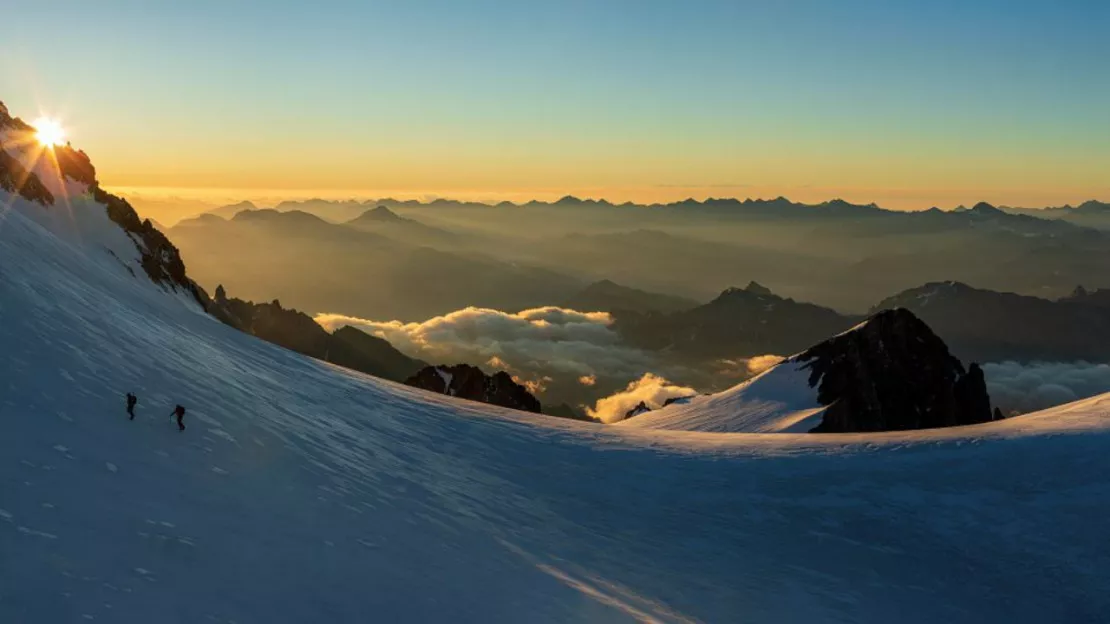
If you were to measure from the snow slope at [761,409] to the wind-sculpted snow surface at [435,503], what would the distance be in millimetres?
50359

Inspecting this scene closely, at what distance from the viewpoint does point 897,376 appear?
365 feet

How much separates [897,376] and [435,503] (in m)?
104

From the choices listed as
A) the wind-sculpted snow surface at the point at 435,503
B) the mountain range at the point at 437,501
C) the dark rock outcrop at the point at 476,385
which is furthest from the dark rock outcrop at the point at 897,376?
the wind-sculpted snow surface at the point at 435,503

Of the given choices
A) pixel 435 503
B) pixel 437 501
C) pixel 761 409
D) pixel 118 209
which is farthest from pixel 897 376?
pixel 118 209

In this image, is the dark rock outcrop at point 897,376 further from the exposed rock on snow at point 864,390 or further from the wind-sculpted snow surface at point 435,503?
the wind-sculpted snow surface at point 435,503

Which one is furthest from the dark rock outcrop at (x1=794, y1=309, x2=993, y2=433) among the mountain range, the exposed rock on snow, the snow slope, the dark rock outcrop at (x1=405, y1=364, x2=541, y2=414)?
the mountain range

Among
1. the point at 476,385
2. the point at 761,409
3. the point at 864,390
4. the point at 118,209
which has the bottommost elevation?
the point at 476,385

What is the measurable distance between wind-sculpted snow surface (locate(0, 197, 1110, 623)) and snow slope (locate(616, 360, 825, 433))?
1983 inches

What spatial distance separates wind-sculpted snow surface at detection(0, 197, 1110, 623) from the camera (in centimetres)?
1434

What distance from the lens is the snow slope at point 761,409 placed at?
93500mm

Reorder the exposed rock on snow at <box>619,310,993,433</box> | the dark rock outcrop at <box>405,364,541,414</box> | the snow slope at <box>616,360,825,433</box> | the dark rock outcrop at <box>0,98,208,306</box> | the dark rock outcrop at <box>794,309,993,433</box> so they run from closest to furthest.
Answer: the dark rock outcrop at <box>0,98,208,306</box>
the snow slope at <box>616,360,825,433</box>
the exposed rock on snow at <box>619,310,993,433</box>
the dark rock outcrop at <box>794,309,993,433</box>
the dark rock outcrop at <box>405,364,541,414</box>

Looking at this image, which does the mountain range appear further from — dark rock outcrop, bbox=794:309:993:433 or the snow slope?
dark rock outcrop, bbox=794:309:993:433

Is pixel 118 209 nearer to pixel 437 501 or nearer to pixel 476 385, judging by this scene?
pixel 437 501

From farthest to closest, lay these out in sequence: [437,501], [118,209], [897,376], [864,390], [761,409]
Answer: [897,376]
[864,390]
[761,409]
[118,209]
[437,501]
